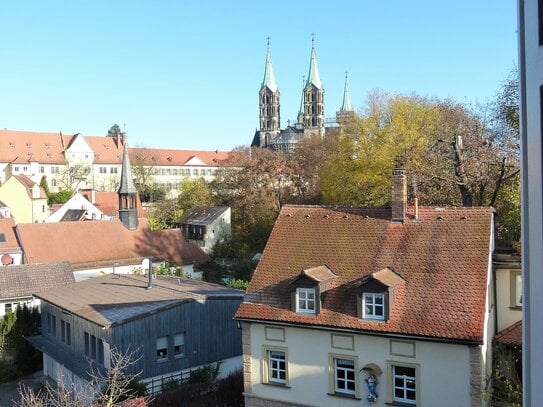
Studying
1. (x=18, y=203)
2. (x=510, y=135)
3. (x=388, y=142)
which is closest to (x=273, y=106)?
(x=18, y=203)

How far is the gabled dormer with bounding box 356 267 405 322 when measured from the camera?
15.9m

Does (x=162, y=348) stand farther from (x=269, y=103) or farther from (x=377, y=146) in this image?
(x=269, y=103)

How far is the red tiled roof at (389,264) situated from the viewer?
612 inches

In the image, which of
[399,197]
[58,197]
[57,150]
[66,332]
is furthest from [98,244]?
[57,150]

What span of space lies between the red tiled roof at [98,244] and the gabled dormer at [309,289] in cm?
2524

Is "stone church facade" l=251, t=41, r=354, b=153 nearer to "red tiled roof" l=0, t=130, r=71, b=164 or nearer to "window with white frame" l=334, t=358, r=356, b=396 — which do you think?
"red tiled roof" l=0, t=130, r=71, b=164

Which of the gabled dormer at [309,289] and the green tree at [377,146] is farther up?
the green tree at [377,146]

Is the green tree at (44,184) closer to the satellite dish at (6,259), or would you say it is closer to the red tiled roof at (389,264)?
the satellite dish at (6,259)

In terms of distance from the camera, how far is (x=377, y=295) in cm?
1619

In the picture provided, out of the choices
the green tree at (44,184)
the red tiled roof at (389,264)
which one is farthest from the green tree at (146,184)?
the red tiled roof at (389,264)

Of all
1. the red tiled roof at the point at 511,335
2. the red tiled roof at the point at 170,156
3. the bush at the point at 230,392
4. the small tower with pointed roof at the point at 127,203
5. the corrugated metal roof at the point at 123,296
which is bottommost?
the bush at the point at 230,392

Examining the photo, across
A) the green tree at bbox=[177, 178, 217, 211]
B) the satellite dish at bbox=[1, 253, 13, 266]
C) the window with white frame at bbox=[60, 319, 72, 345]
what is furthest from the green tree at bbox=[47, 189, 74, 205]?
the window with white frame at bbox=[60, 319, 72, 345]

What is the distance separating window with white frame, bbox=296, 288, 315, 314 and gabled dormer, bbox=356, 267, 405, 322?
1370 millimetres

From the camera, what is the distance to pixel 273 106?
417ft
